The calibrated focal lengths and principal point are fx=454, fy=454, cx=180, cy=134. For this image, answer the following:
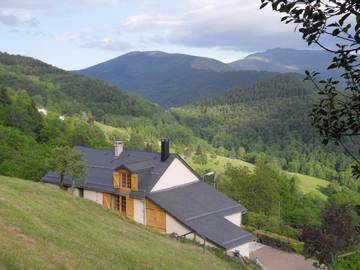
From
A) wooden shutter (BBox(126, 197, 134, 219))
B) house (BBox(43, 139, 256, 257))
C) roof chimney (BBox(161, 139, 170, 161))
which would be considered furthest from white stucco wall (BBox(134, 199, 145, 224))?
roof chimney (BBox(161, 139, 170, 161))

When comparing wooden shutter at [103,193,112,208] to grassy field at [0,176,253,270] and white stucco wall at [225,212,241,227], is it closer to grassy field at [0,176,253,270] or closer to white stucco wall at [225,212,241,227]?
white stucco wall at [225,212,241,227]

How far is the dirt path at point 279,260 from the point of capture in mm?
38688

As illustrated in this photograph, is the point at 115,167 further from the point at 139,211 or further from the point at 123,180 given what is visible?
the point at 139,211

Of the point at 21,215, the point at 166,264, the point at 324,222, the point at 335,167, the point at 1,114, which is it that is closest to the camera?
the point at 21,215

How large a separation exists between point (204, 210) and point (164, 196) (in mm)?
3841

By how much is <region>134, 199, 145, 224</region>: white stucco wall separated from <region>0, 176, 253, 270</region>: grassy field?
8.66 metres

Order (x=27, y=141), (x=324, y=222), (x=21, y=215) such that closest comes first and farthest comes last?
(x=21, y=215)
(x=324, y=222)
(x=27, y=141)

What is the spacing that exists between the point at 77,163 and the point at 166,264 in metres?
20.9

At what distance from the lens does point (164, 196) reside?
41.1 m

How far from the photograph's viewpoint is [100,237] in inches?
849

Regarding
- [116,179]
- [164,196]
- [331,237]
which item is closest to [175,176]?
[164,196]

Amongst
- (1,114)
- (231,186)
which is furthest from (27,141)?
(231,186)

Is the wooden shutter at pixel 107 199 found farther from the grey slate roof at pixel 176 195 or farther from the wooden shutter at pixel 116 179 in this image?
the wooden shutter at pixel 116 179

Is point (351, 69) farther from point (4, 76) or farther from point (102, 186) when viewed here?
point (4, 76)
